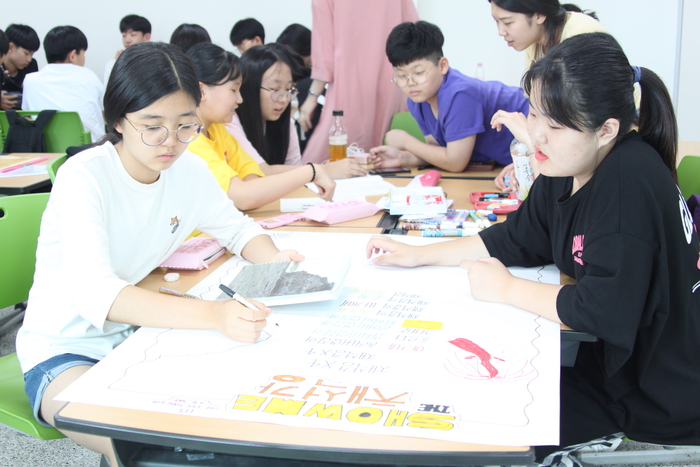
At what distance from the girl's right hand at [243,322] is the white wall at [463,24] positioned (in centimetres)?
243

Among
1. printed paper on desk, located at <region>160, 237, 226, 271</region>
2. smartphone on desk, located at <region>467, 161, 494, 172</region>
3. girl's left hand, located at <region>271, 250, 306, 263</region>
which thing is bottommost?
smartphone on desk, located at <region>467, 161, 494, 172</region>

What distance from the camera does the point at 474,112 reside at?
7.32 feet

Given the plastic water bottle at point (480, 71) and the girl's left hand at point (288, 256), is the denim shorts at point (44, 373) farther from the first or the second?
the plastic water bottle at point (480, 71)

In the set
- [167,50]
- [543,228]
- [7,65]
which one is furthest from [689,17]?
[7,65]

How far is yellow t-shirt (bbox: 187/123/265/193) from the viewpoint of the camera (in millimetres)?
1712

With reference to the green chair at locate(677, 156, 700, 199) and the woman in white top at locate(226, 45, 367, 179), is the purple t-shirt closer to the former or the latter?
the woman in white top at locate(226, 45, 367, 179)

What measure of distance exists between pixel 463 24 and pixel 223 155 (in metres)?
2.86

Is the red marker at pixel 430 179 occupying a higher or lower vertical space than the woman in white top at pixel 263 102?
lower

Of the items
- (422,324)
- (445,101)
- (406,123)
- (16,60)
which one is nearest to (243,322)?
(422,324)

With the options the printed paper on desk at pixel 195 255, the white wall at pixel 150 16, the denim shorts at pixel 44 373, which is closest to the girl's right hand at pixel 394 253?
the printed paper on desk at pixel 195 255

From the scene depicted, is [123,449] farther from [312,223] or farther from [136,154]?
[312,223]

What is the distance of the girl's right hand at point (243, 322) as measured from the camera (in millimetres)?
866

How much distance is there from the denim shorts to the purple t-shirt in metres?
1.64

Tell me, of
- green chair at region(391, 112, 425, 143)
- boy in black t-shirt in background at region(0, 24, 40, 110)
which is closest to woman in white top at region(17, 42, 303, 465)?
green chair at region(391, 112, 425, 143)
